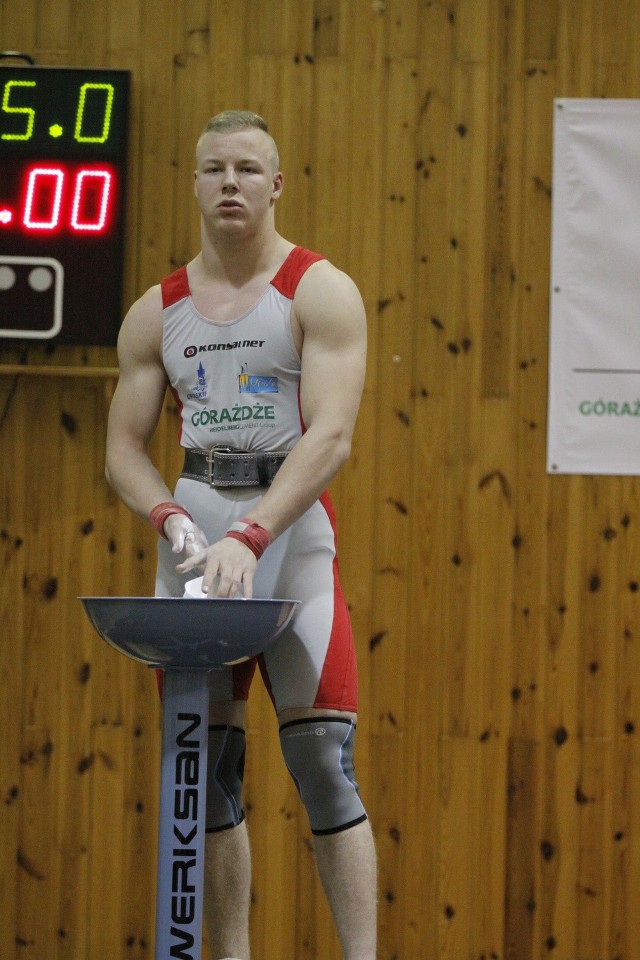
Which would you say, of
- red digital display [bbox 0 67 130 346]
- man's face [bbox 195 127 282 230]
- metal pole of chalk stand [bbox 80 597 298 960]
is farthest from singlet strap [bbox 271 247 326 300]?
red digital display [bbox 0 67 130 346]

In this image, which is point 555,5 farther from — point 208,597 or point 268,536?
point 208,597

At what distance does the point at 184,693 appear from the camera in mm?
1979

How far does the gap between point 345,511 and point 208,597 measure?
141 cm

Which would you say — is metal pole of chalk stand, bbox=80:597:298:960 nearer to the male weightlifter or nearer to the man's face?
the male weightlifter

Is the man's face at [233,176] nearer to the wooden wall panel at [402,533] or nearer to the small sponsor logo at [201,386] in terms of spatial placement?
the small sponsor logo at [201,386]

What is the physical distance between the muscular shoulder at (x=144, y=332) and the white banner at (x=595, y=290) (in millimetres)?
1301

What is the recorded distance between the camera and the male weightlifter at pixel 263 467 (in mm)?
2156

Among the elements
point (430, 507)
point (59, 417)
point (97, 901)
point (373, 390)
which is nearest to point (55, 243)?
point (59, 417)

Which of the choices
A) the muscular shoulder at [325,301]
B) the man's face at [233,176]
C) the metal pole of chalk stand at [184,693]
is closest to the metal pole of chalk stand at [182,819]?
the metal pole of chalk stand at [184,693]

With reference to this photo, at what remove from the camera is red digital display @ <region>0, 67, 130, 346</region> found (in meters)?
3.14

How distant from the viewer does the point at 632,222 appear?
130 inches

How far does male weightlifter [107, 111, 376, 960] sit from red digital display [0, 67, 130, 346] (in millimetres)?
808

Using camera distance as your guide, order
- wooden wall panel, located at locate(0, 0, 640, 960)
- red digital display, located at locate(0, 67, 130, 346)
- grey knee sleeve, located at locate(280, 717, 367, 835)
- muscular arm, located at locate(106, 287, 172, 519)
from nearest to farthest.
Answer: grey knee sleeve, located at locate(280, 717, 367, 835) → muscular arm, located at locate(106, 287, 172, 519) → red digital display, located at locate(0, 67, 130, 346) → wooden wall panel, located at locate(0, 0, 640, 960)

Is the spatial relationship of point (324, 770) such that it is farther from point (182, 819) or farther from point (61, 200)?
A: point (61, 200)
